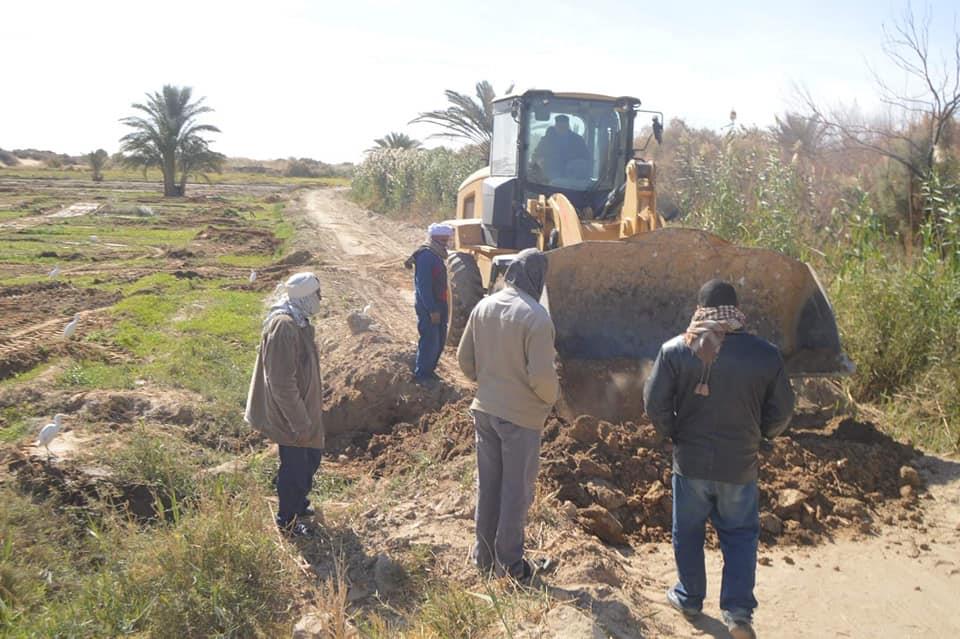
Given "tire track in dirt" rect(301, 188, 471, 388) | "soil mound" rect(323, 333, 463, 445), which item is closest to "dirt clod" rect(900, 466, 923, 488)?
"soil mound" rect(323, 333, 463, 445)

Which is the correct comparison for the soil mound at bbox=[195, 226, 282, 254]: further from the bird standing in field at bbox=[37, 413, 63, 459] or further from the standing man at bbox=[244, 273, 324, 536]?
the standing man at bbox=[244, 273, 324, 536]

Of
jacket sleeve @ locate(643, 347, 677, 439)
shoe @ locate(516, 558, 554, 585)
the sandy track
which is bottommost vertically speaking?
the sandy track

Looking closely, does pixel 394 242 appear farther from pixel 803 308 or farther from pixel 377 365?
pixel 803 308

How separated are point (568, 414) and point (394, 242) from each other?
18.1m

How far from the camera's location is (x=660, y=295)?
704 centimetres

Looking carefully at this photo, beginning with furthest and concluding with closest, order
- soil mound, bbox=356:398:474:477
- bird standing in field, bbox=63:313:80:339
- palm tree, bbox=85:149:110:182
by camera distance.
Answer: palm tree, bbox=85:149:110:182 → bird standing in field, bbox=63:313:80:339 → soil mound, bbox=356:398:474:477

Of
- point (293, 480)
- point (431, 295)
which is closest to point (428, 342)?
point (431, 295)

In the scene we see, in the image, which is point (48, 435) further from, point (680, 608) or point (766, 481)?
point (766, 481)

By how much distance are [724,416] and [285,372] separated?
8.12ft

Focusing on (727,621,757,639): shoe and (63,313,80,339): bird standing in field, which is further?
(63,313,80,339): bird standing in field

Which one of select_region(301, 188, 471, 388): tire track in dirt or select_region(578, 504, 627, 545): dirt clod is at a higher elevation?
select_region(301, 188, 471, 388): tire track in dirt

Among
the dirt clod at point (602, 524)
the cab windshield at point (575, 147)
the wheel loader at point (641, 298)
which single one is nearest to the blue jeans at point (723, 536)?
the dirt clod at point (602, 524)

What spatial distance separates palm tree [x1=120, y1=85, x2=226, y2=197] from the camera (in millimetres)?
39375

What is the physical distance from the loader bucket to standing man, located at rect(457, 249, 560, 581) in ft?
7.91
